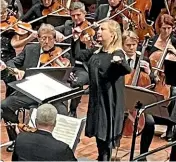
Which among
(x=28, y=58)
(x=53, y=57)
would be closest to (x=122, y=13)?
(x=53, y=57)

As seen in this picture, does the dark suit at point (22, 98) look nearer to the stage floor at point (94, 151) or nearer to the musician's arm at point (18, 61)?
the musician's arm at point (18, 61)

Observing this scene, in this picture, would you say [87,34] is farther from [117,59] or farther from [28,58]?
[117,59]

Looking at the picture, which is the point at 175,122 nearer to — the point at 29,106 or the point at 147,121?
the point at 147,121

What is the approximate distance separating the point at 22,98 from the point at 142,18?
209 centimetres

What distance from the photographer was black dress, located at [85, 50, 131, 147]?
4305 mm

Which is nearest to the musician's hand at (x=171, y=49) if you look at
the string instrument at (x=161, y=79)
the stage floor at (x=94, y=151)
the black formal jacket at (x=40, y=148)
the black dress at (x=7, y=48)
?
the string instrument at (x=161, y=79)

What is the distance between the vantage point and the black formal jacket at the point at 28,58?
205 inches

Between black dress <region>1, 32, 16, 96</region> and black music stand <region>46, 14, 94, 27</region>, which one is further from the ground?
black music stand <region>46, 14, 94, 27</region>

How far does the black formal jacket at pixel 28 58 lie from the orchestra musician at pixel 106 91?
3.17 ft

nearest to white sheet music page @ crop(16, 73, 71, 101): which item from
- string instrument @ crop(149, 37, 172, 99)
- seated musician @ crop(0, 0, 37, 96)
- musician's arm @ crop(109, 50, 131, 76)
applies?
musician's arm @ crop(109, 50, 131, 76)

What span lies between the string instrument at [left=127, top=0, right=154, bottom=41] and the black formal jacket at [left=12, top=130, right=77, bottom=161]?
319 centimetres

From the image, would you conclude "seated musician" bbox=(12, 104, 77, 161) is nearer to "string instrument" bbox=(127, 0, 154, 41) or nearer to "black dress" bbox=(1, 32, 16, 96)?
"black dress" bbox=(1, 32, 16, 96)

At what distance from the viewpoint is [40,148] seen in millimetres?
3361

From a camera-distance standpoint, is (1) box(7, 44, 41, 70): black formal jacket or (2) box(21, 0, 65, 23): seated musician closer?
(1) box(7, 44, 41, 70): black formal jacket
